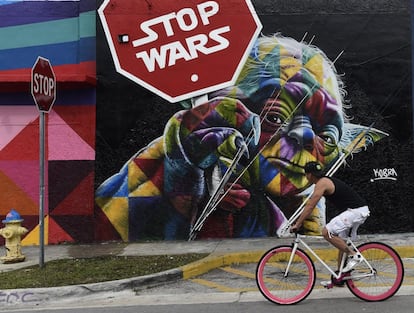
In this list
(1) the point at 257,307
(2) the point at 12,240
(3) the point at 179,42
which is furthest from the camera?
(3) the point at 179,42

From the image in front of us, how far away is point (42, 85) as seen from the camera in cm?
803

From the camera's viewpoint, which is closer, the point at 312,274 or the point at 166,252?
the point at 312,274

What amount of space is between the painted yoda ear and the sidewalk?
1844 millimetres

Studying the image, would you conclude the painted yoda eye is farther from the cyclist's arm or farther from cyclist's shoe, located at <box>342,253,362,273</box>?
cyclist's shoe, located at <box>342,253,362,273</box>

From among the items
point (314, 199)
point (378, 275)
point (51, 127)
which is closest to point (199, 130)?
point (51, 127)

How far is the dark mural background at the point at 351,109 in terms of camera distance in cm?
1061

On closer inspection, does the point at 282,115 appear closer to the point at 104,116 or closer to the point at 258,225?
the point at 258,225

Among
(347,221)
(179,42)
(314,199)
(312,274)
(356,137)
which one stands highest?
(179,42)

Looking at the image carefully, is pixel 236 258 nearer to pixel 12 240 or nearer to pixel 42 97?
pixel 12 240

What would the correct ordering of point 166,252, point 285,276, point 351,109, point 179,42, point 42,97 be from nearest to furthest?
1. point 285,276
2. point 42,97
3. point 166,252
4. point 179,42
5. point 351,109

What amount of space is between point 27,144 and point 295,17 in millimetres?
6175

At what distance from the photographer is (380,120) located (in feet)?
35.0

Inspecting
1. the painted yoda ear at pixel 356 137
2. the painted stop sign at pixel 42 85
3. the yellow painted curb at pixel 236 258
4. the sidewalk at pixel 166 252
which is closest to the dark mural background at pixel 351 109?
the painted yoda ear at pixel 356 137

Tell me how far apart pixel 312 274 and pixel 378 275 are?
83 centimetres
